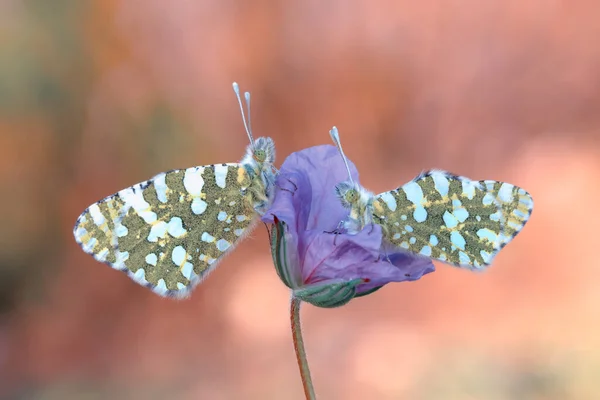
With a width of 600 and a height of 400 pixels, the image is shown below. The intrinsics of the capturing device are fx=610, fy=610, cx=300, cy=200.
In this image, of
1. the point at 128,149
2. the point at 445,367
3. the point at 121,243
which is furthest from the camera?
the point at 128,149

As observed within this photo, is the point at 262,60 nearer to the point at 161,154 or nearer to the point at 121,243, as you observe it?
the point at 161,154

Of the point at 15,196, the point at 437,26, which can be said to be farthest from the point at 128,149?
the point at 437,26

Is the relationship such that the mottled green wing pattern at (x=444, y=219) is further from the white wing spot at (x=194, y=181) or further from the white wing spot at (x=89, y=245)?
the white wing spot at (x=89, y=245)

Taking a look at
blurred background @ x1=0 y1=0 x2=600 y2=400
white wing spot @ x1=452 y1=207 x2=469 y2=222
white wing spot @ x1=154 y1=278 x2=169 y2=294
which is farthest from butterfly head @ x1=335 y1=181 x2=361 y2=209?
blurred background @ x1=0 y1=0 x2=600 y2=400

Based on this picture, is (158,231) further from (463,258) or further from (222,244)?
(463,258)

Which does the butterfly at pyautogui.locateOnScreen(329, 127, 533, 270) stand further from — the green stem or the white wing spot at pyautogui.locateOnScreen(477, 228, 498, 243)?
the green stem

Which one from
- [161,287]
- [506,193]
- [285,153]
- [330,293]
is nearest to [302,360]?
[330,293]
